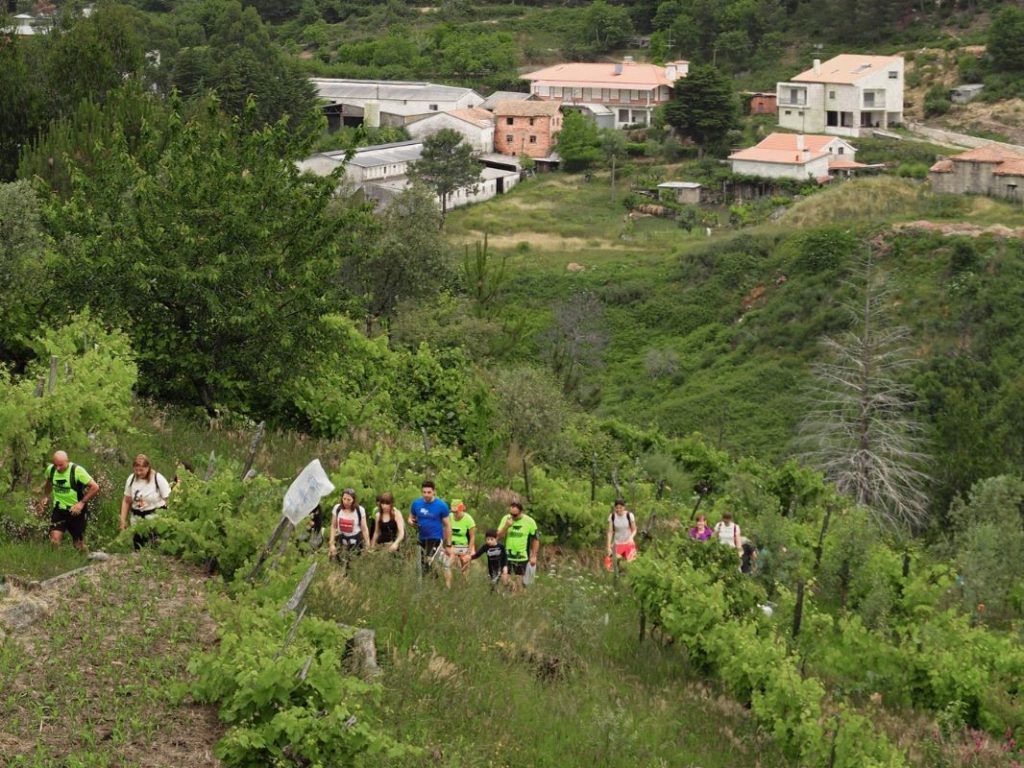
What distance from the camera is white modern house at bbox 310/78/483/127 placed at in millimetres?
77875

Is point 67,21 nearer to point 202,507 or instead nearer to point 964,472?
point 964,472

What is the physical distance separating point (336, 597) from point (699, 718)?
3.14 metres

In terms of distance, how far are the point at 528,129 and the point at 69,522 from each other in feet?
205

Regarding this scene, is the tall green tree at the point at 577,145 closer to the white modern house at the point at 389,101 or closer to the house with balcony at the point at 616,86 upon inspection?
the house with balcony at the point at 616,86

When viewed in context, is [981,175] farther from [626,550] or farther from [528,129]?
[626,550]

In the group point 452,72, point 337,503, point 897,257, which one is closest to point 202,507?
point 337,503

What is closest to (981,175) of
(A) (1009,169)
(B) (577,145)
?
(A) (1009,169)

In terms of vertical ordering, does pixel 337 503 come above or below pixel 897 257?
above

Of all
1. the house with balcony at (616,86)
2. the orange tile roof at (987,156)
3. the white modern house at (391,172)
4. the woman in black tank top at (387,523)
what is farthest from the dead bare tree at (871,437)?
the house with balcony at (616,86)

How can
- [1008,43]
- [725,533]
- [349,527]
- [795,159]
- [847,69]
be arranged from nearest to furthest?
[349,527] → [725,533] → [795,159] → [847,69] → [1008,43]

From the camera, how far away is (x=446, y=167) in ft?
212

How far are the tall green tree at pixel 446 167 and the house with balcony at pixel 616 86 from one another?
1337 centimetres

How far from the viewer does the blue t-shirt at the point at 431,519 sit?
13.7 m

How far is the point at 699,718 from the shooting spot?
40.7ft
